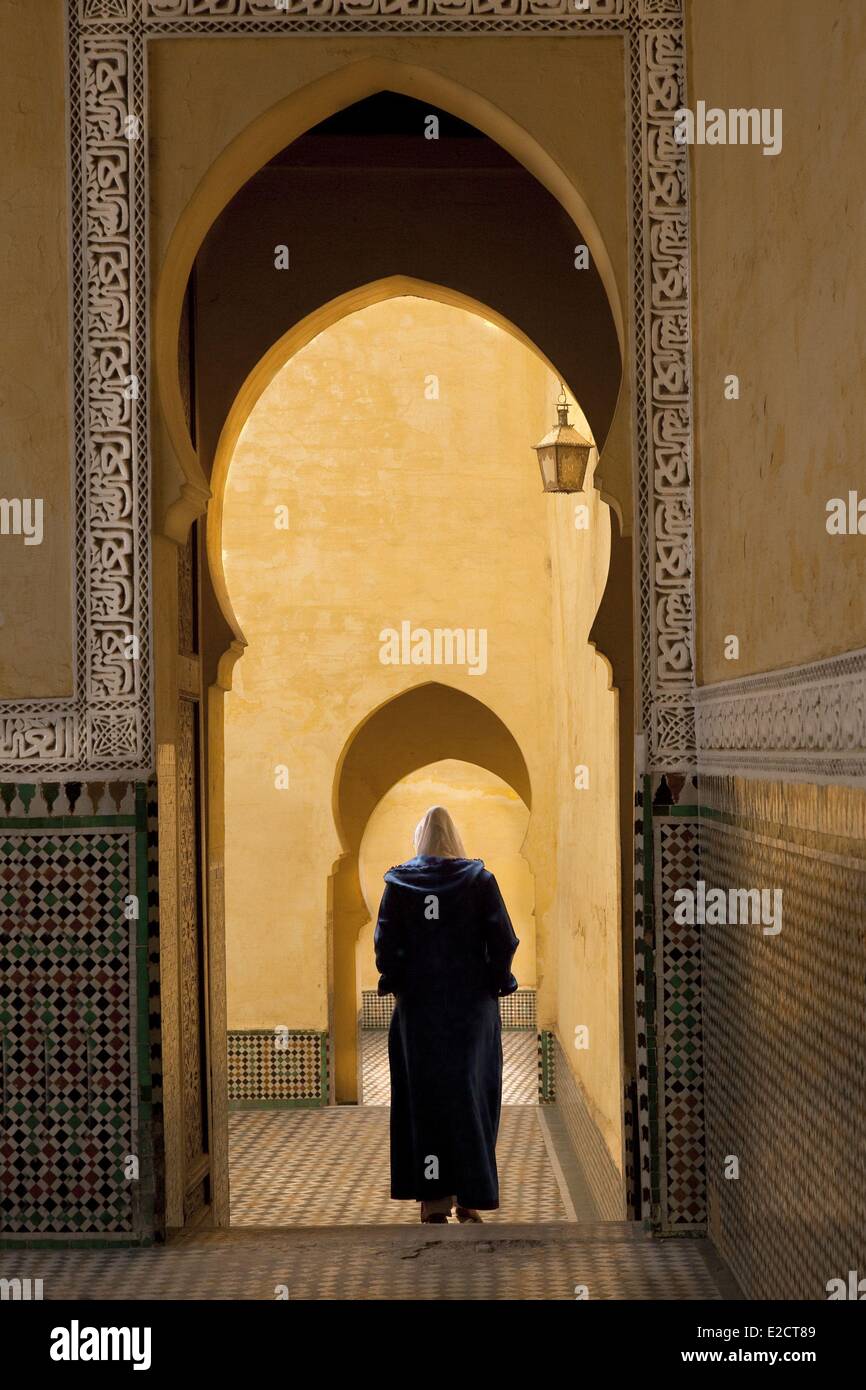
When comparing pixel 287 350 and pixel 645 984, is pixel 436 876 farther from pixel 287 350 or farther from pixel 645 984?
pixel 287 350

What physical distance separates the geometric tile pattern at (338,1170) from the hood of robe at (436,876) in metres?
2.11

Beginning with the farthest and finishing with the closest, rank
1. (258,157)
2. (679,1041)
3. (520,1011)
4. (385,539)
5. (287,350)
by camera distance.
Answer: (520,1011) < (385,539) < (287,350) < (258,157) < (679,1041)

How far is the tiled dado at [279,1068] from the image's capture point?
933 centimetres

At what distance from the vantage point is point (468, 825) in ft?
52.1

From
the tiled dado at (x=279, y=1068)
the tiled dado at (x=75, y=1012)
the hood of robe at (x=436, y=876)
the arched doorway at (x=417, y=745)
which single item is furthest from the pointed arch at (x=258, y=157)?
the arched doorway at (x=417, y=745)

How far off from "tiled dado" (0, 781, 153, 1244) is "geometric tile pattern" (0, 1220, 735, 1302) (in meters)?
0.12

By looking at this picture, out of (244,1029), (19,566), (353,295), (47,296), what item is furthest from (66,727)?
(244,1029)

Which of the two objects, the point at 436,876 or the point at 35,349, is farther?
the point at 436,876

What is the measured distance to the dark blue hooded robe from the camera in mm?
4512

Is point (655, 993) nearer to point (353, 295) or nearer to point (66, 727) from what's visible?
point (66, 727)

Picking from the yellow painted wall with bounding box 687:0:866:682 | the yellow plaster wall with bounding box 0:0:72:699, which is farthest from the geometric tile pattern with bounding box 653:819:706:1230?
the yellow plaster wall with bounding box 0:0:72:699

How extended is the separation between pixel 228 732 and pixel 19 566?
21.7 feet

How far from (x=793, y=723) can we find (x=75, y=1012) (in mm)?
1732

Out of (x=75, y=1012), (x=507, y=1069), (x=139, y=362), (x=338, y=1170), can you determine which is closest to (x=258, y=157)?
(x=139, y=362)
